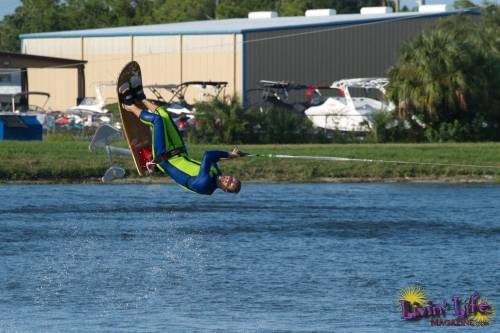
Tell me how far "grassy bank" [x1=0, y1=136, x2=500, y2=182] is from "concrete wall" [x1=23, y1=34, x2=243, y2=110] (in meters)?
15.6

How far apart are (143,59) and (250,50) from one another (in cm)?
584

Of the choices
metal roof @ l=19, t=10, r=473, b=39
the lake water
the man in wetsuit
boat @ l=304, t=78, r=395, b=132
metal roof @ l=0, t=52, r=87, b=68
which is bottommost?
the lake water

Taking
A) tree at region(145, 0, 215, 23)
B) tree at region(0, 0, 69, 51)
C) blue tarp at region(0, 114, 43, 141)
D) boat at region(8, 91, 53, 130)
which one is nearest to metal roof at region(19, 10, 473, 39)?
boat at region(8, 91, 53, 130)

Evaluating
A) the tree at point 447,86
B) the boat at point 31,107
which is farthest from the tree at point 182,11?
the tree at point 447,86

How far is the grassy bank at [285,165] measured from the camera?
33.7m

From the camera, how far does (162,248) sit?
81.5ft

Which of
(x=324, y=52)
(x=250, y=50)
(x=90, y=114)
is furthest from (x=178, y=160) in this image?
(x=324, y=52)

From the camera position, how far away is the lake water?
60.2 feet

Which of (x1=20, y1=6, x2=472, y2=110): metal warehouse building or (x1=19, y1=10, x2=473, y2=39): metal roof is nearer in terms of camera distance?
(x1=20, y1=6, x2=472, y2=110): metal warehouse building

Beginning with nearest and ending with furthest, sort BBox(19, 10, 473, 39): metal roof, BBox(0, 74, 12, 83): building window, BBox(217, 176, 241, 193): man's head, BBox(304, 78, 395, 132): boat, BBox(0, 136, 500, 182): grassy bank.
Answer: BBox(217, 176, 241, 193): man's head → BBox(0, 136, 500, 182): grassy bank → BBox(304, 78, 395, 132): boat → BBox(19, 10, 473, 39): metal roof → BBox(0, 74, 12, 83): building window

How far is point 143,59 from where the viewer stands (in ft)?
185

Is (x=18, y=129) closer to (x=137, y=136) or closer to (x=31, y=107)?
(x=31, y=107)

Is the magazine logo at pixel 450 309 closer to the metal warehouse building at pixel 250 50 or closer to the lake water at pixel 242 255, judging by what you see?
the lake water at pixel 242 255

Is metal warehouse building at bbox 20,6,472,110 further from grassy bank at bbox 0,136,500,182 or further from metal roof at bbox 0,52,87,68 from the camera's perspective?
grassy bank at bbox 0,136,500,182
